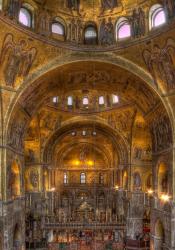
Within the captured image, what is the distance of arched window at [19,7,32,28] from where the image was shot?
20508 mm

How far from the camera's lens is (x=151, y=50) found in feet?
68.2

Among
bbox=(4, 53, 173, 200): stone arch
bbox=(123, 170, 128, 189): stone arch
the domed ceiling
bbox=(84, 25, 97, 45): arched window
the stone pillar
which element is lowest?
the stone pillar

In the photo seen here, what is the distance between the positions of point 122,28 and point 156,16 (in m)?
2.49

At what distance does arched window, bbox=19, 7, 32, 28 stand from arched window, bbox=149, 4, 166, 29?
23.3ft

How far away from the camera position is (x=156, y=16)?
2088cm

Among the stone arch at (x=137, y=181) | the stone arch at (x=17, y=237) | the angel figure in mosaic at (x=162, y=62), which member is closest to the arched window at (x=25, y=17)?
the angel figure in mosaic at (x=162, y=62)

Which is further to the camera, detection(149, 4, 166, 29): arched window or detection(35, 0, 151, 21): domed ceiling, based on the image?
detection(35, 0, 151, 21): domed ceiling

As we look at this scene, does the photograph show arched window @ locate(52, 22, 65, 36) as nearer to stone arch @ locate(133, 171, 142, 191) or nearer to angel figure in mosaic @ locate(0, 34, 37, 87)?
angel figure in mosaic @ locate(0, 34, 37, 87)

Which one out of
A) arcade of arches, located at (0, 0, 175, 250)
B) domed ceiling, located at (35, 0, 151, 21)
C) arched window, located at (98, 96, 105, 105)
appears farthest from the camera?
arched window, located at (98, 96, 105, 105)

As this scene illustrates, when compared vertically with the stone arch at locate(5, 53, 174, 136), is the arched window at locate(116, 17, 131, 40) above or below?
above

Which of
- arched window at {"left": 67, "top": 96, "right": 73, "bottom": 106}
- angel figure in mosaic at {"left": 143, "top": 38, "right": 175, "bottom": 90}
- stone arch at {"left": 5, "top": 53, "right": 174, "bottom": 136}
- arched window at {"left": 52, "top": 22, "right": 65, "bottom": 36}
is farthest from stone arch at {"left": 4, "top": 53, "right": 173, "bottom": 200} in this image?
arched window at {"left": 67, "top": 96, "right": 73, "bottom": 106}

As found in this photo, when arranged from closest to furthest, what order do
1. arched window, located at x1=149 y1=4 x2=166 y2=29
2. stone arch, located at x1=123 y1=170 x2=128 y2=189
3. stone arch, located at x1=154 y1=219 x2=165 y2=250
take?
arched window, located at x1=149 y1=4 x2=166 y2=29
stone arch, located at x1=154 y1=219 x2=165 y2=250
stone arch, located at x1=123 y1=170 x2=128 y2=189

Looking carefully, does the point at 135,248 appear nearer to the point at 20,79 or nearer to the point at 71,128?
the point at 71,128

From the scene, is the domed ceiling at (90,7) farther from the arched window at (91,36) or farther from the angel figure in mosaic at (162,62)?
the angel figure in mosaic at (162,62)
